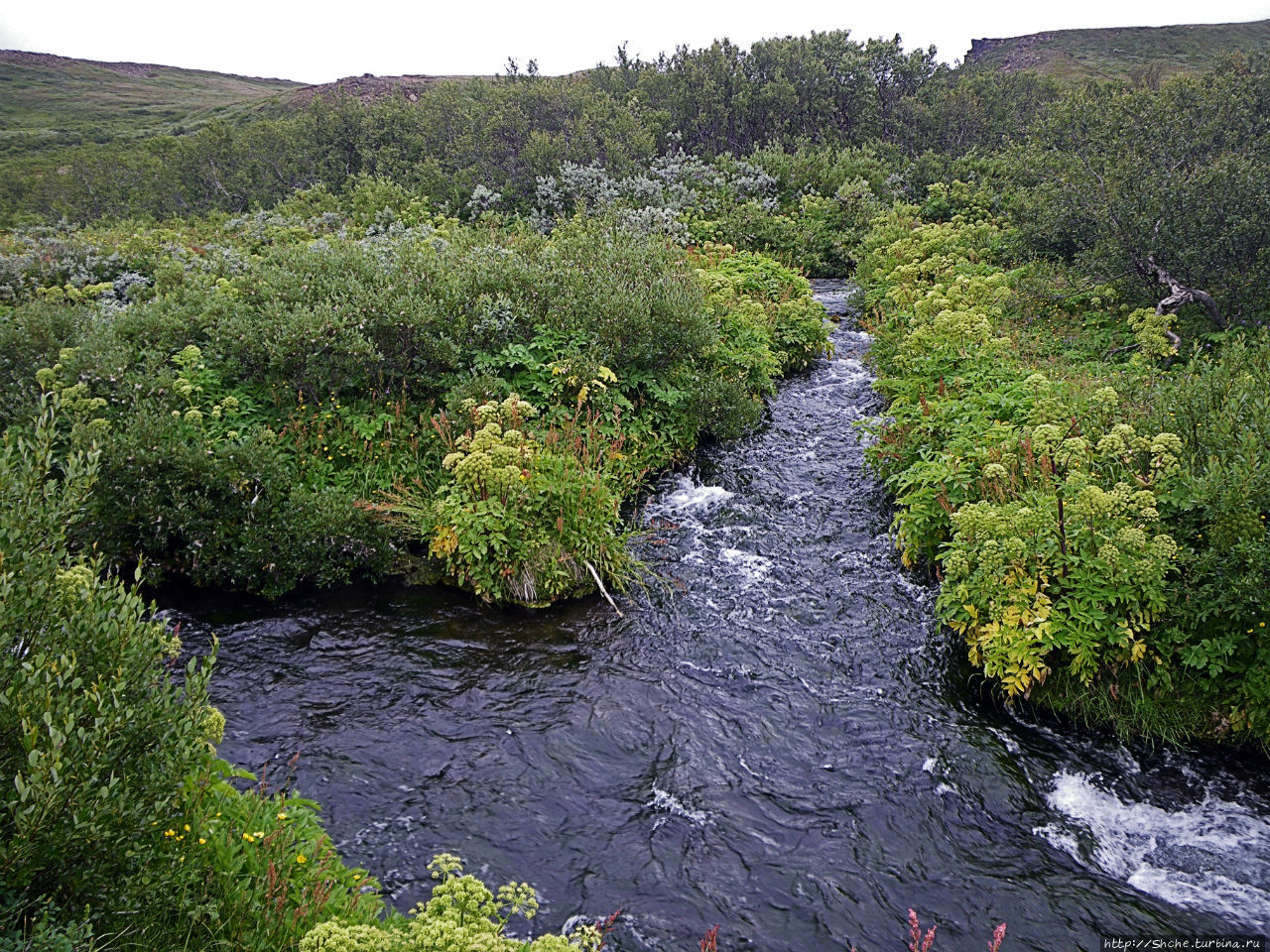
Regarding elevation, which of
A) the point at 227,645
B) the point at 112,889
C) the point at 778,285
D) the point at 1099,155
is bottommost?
the point at 227,645

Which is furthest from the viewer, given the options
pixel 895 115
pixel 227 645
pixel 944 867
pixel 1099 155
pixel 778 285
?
pixel 895 115

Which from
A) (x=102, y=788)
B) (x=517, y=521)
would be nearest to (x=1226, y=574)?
(x=517, y=521)

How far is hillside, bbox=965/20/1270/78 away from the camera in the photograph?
77.6 meters

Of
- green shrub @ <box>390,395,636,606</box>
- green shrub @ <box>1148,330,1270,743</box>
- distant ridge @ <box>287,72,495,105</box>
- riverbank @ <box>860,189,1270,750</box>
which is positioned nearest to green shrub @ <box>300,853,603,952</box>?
riverbank @ <box>860,189,1270,750</box>

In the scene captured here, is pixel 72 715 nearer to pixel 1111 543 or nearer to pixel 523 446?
pixel 523 446

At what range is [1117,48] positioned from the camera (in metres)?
83.5

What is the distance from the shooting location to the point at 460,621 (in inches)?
357

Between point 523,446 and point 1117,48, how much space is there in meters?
104

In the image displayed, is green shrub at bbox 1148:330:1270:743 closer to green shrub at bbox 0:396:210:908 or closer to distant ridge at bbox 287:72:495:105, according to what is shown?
green shrub at bbox 0:396:210:908

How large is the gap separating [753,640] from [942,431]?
178 inches

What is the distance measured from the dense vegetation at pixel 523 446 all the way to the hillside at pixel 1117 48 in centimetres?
7575

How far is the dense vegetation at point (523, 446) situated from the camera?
12.7 ft

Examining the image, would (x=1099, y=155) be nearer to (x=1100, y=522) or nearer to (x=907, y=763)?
(x=1100, y=522)

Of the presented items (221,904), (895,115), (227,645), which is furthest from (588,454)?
(895,115)
